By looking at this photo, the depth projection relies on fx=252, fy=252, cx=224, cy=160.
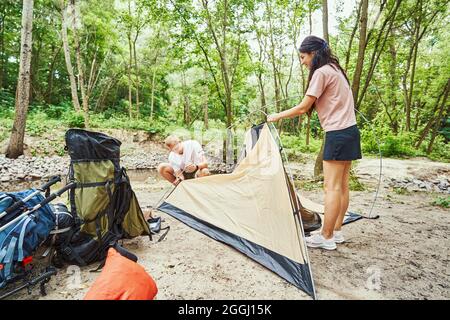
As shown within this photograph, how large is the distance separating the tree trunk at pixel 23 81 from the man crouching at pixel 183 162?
7.44 m

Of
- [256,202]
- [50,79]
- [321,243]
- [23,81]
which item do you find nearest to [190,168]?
[256,202]

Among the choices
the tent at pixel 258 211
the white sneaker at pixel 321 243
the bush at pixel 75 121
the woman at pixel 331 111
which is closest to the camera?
the tent at pixel 258 211

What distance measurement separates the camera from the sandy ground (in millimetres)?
1875

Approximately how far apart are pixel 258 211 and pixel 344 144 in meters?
1.02

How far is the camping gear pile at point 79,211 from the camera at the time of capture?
1906mm

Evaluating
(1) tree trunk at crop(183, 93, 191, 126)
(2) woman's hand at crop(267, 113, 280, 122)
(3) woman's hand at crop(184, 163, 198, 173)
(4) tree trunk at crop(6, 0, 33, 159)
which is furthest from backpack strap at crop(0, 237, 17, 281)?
(1) tree trunk at crop(183, 93, 191, 126)

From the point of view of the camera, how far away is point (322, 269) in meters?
2.16

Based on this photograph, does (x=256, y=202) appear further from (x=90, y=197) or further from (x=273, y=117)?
(x=90, y=197)

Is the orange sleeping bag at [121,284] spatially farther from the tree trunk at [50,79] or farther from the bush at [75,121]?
the tree trunk at [50,79]

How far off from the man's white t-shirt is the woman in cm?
190

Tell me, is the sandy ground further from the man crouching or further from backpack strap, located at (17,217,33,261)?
the man crouching

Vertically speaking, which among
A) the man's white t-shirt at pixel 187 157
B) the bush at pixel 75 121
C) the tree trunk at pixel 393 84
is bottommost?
the man's white t-shirt at pixel 187 157

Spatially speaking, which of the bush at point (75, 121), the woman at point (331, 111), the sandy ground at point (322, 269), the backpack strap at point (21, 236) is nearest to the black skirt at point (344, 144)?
the woman at point (331, 111)
